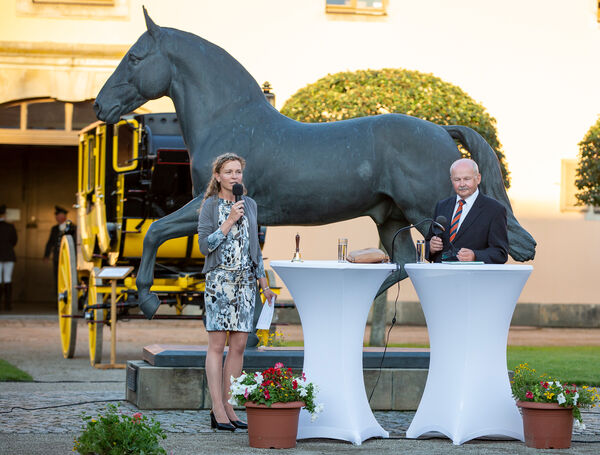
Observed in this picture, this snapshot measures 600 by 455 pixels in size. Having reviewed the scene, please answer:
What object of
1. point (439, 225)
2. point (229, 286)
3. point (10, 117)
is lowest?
point (229, 286)

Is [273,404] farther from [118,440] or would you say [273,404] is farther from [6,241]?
[6,241]

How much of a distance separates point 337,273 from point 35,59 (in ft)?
40.2

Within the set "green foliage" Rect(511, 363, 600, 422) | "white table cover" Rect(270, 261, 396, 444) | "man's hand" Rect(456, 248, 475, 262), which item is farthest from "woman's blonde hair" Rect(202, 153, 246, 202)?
"green foliage" Rect(511, 363, 600, 422)

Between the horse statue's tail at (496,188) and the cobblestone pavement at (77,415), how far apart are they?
1.18 metres

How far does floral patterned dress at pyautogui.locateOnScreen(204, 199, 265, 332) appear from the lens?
5812mm

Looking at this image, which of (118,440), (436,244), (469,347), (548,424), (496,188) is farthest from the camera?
(496,188)

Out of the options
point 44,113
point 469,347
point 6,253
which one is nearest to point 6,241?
point 6,253

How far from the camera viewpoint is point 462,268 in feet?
18.0

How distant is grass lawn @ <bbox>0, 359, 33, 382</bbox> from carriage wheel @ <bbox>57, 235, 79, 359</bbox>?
1043 millimetres

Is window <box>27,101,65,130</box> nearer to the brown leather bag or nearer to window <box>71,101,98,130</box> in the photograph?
window <box>71,101,98,130</box>

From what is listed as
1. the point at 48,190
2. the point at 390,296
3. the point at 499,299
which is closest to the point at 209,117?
the point at 499,299

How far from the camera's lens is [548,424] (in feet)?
18.2

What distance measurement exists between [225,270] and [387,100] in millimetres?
6981

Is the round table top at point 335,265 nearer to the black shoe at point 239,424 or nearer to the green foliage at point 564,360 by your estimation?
the black shoe at point 239,424
